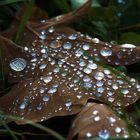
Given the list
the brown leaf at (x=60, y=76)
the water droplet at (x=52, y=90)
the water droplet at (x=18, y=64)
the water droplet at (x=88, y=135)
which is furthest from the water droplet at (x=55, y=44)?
the water droplet at (x=88, y=135)

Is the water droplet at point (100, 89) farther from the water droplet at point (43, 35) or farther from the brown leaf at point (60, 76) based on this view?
the water droplet at point (43, 35)

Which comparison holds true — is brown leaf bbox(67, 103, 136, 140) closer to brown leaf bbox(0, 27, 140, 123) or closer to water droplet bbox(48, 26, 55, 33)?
brown leaf bbox(0, 27, 140, 123)

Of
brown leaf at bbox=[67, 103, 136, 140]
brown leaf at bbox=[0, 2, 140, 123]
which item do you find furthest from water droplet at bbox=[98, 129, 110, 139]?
brown leaf at bbox=[0, 2, 140, 123]

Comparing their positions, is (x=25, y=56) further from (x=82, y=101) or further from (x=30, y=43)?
(x=82, y=101)

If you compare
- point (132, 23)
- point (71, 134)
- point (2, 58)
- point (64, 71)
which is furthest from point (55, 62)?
point (132, 23)

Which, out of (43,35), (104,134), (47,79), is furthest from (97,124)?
(43,35)

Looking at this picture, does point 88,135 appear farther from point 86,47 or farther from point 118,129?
point 86,47
